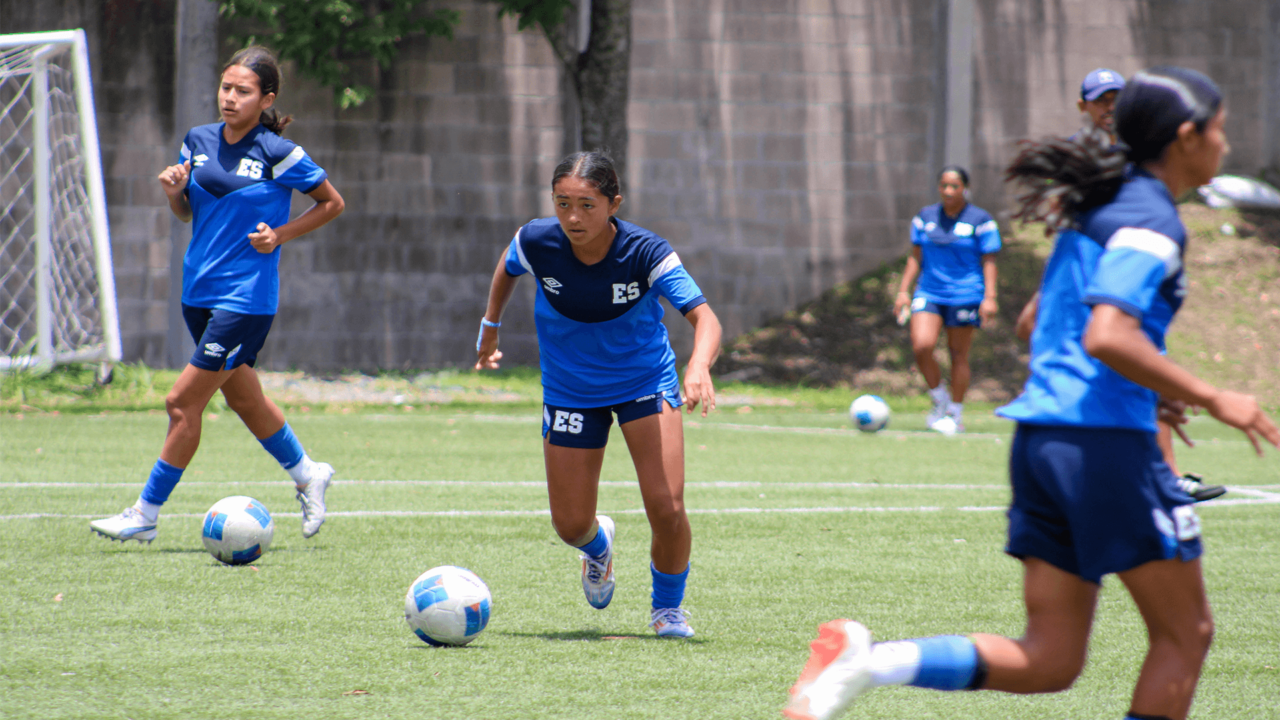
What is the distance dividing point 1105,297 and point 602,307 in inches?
93.1

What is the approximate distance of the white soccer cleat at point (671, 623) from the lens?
4.78m

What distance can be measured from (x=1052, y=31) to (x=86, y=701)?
55.1 feet

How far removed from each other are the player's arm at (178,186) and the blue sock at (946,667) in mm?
4443

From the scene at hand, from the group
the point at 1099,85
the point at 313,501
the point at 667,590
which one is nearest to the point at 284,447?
the point at 313,501

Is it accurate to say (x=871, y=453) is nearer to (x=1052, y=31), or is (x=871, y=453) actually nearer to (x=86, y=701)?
(x=86, y=701)

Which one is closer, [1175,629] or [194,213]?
[1175,629]

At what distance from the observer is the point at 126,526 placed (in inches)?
241

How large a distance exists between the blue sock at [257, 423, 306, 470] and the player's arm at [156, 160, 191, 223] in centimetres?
118

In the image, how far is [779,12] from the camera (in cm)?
1694

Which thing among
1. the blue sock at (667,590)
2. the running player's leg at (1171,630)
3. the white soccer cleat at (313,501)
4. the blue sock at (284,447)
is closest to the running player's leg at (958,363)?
the white soccer cleat at (313,501)

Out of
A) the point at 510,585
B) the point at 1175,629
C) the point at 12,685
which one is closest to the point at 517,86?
the point at 510,585

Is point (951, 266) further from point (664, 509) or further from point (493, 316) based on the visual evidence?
point (664, 509)

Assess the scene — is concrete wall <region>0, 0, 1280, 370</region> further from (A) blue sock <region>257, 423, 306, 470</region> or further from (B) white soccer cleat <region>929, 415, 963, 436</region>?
(A) blue sock <region>257, 423, 306, 470</region>

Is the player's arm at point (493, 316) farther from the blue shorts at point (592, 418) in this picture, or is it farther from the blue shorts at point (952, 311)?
the blue shorts at point (952, 311)
